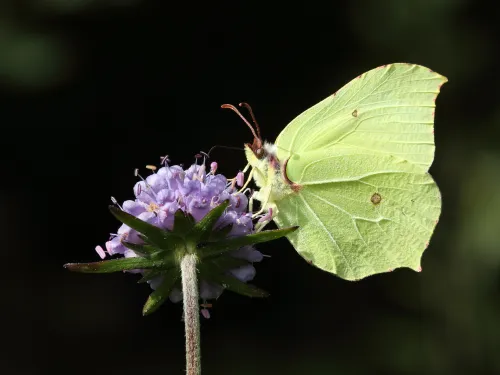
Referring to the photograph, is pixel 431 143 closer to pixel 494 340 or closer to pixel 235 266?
pixel 235 266

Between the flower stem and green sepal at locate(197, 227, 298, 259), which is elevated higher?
green sepal at locate(197, 227, 298, 259)

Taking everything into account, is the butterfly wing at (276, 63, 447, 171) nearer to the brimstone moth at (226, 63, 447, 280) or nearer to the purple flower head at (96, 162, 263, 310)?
the brimstone moth at (226, 63, 447, 280)

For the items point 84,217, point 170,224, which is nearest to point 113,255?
point 170,224

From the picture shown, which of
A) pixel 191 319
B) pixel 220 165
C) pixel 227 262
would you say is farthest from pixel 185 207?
pixel 220 165

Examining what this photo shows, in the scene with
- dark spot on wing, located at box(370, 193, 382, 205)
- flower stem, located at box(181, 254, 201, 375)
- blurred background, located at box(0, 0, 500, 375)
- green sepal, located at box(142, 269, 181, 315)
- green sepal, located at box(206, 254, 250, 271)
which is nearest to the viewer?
flower stem, located at box(181, 254, 201, 375)

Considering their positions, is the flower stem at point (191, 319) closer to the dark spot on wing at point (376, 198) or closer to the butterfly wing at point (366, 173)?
the butterfly wing at point (366, 173)

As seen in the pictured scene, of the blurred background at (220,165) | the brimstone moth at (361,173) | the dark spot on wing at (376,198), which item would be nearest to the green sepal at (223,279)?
the brimstone moth at (361,173)

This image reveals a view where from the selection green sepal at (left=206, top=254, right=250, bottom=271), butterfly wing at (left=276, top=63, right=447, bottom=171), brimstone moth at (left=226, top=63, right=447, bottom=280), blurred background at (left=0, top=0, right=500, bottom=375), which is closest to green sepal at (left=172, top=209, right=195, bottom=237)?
green sepal at (left=206, top=254, right=250, bottom=271)
